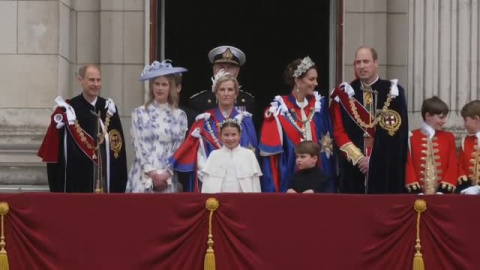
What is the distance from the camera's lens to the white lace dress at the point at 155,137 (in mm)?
15195

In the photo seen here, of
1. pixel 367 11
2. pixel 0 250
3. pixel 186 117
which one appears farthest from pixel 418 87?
pixel 0 250

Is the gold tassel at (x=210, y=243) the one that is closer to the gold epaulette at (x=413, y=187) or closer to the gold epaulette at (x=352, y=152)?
the gold epaulette at (x=352, y=152)

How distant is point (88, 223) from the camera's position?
45.5ft

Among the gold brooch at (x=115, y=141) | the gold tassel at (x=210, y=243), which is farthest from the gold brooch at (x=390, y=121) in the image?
the gold brooch at (x=115, y=141)

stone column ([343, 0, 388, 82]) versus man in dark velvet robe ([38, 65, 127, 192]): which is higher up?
stone column ([343, 0, 388, 82])

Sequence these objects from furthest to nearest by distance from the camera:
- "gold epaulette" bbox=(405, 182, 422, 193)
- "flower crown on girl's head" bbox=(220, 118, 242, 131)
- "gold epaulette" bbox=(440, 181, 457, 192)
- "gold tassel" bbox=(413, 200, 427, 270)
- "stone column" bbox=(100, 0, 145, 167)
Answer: "stone column" bbox=(100, 0, 145, 167) < "gold epaulette" bbox=(405, 182, 422, 193) < "gold epaulette" bbox=(440, 181, 457, 192) < "flower crown on girl's head" bbox=(220, 118, 242, 131) < "gold tassel" bbox=(413, 200, 427, 270)

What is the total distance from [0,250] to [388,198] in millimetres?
3195

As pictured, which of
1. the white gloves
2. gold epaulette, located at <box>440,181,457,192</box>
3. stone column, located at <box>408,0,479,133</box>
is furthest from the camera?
stone column, located at <box>408,0,479,133</box>

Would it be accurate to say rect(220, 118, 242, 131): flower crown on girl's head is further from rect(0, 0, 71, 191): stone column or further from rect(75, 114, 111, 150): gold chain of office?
rect(0, 0, 71, 191): stone column

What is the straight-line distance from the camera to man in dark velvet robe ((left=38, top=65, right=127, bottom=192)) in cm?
1516

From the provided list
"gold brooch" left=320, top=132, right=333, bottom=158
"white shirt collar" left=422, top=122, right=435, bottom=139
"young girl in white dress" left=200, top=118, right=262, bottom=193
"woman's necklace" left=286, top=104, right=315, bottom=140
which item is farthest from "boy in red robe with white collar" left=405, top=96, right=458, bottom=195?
"young girl in white dress" left=200, top=118, right=262, bottom=193

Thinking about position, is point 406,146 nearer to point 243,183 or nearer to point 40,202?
point 243,183

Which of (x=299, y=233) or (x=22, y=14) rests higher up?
(x=22, y=14)

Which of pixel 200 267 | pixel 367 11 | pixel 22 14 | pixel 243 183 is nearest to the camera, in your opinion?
pixel 200 267
